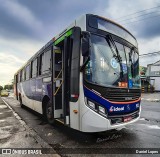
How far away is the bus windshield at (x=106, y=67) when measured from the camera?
448cm

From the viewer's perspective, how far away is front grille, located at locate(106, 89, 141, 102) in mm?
4567

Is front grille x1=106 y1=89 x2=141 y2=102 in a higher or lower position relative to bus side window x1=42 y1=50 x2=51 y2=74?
lower

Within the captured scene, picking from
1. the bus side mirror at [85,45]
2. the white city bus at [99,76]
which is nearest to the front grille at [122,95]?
the white city bus at [99,76]

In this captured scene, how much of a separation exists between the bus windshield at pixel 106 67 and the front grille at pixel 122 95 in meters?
0.17

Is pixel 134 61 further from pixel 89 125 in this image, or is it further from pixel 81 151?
pixel 81 151

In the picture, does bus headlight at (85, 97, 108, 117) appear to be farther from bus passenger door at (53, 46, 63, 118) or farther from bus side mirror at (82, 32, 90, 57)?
bus passenger door at (53, 46, 63, 118)

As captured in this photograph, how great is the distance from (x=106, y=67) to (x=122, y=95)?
2.89 ft

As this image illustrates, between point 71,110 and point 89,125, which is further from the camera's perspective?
point 71,110

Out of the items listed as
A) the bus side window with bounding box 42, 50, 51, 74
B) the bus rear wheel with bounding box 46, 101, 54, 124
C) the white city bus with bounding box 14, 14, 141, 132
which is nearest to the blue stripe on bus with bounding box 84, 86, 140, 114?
the white city bus with bounding box 14, 14, 141, 132

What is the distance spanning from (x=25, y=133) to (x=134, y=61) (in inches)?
168

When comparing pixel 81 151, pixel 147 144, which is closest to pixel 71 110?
pixel 81 151

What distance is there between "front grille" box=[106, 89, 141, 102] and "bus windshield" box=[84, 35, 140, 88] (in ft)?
0.55

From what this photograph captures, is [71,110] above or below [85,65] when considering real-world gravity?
below

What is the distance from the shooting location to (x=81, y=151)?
442 centimetres
